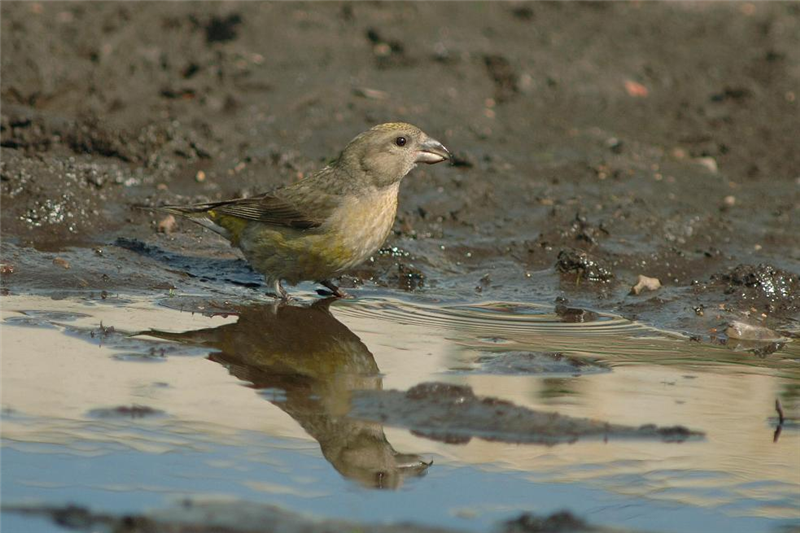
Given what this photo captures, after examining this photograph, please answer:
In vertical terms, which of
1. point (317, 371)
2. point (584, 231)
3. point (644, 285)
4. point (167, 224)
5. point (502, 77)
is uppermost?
point (502, 77)

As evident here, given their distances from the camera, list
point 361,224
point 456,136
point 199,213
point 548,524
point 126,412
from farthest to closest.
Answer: point 456,136, point 199,213, point 361,224, point 126,412, point 548,524

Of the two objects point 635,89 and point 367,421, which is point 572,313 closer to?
point 367,421

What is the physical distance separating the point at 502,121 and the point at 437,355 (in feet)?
17.1

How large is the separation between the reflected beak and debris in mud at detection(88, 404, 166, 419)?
340 centimetres

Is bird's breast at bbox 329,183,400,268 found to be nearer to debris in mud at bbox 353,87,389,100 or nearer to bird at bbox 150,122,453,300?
bird at bbox 150,122,453,300

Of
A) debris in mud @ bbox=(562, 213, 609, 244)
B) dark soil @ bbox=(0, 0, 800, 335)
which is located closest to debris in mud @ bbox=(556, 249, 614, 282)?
dark soil @ bbox=(0, 0, 800, 335)

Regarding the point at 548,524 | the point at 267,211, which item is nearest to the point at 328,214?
the point at 267,211

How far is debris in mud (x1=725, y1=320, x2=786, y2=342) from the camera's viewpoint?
278 inches

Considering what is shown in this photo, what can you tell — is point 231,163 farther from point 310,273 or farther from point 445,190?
point 310,273

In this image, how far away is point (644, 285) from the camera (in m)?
8.08

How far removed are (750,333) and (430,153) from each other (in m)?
2.45

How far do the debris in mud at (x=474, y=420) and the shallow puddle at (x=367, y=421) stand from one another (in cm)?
6

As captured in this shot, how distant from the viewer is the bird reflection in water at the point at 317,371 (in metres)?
4.66

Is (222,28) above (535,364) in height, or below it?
above
